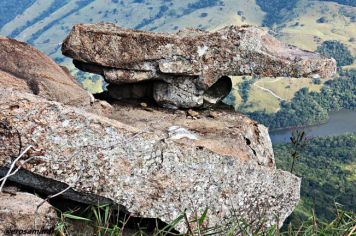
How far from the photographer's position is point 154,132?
39.0 feet

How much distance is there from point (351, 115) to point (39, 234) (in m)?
176

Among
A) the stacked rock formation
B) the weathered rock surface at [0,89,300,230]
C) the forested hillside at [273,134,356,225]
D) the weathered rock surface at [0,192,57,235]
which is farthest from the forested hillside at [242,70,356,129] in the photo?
the weathered rock surface at [0,192,57,235]

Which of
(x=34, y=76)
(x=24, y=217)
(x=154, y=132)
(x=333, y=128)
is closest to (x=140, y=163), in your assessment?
(x=154, y=132)

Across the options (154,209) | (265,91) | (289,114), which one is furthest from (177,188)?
(265,91)

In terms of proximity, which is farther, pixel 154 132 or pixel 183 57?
pixel 183 57

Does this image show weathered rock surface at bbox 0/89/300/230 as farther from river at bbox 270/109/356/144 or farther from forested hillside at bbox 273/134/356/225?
river at bbox 270/109/356/144

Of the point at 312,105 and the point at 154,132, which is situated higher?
the point at 154,132

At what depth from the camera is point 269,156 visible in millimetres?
13984

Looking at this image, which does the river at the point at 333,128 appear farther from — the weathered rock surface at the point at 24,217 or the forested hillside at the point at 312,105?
the weathered rock surface at the point at 24,217

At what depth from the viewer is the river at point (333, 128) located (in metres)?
149

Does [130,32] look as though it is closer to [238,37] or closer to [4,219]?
[238,37]

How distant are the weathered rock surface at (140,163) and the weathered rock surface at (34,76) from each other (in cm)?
179

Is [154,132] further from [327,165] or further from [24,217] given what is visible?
[327,165]

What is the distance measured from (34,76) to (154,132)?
3464 millimetres
